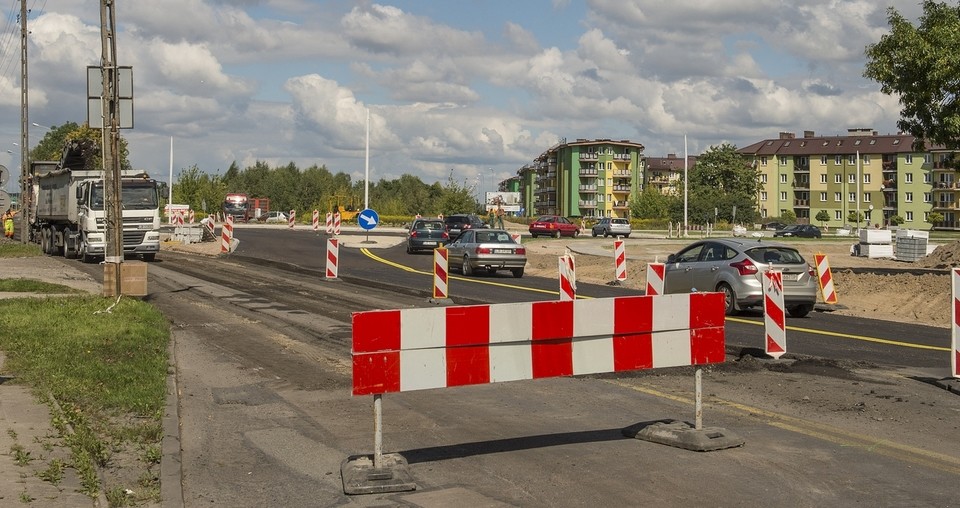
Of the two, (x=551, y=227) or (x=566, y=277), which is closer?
(x=566, y=277)

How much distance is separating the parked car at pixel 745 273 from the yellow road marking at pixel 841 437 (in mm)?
9141

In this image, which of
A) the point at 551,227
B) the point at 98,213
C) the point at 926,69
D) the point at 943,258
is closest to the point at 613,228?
the point at 551,227

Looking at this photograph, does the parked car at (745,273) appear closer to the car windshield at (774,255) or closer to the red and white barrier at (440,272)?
the car windshield at (774,255)

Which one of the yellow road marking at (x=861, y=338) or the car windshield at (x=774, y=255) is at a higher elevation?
the car windshield at (x=774, y=255)

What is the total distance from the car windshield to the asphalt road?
4.56m

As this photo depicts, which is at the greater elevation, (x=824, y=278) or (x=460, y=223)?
(x=460, y=223)

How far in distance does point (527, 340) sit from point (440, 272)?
14.4 metres

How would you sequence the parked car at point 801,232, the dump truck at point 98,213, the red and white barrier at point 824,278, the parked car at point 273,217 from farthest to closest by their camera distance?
the parked car at point 273,217 < the parked car at point 801,232 < the dump truck at point 98,213 < the red and white barrier at point 824,278

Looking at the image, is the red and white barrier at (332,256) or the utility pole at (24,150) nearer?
the red and white barrier at (332,256)

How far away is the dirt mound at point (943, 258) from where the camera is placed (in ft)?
119

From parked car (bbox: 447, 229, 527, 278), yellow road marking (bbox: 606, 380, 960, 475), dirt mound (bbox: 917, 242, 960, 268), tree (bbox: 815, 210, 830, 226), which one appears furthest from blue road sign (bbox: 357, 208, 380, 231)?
tree (bbox: 815, 210, 830, 226)

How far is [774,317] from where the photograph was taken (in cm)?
1270

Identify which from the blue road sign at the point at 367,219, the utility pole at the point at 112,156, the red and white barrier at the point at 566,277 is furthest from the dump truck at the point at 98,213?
the red and white barrier at the point at 566,277

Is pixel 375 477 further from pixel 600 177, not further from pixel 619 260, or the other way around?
pixel 600 177
